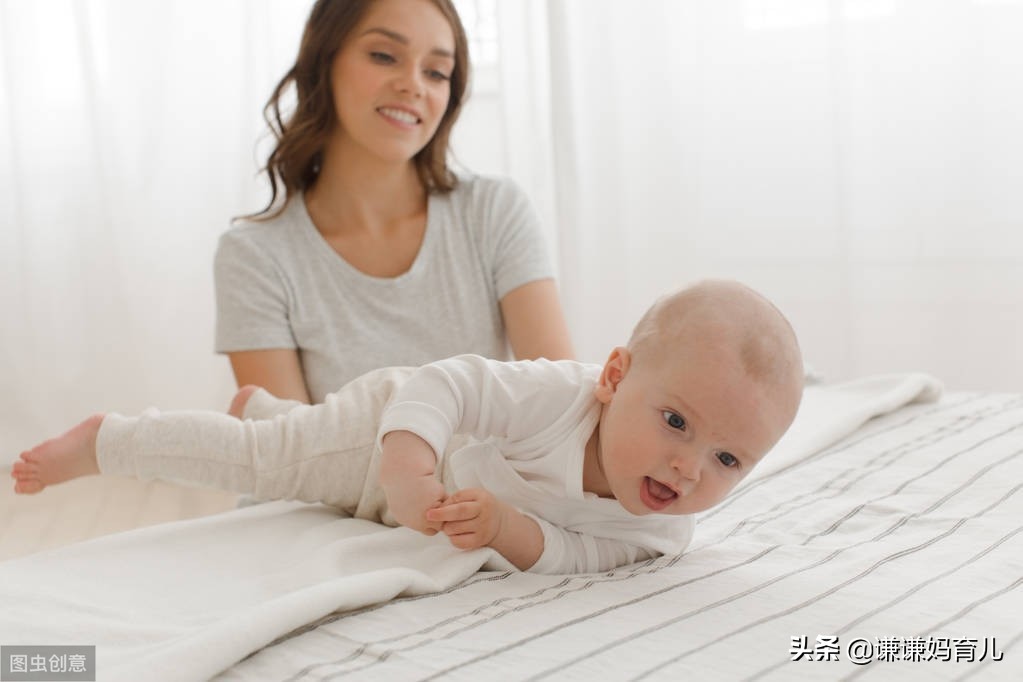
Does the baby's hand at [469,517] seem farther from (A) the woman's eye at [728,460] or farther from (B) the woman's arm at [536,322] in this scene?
(B) the woman's arm at [536,322]

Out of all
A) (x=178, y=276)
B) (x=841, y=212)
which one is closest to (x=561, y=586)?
(x=841, y=212)

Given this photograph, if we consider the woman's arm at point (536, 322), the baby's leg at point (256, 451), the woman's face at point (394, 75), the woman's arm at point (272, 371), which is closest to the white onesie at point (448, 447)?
the baby's leg at point (256, 451)

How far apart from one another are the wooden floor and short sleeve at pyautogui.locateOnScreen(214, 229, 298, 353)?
561mm

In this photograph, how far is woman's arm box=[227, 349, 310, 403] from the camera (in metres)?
1.86

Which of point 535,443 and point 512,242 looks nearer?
point 535,443

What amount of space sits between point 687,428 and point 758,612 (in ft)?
0.62

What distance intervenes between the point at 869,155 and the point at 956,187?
21cm

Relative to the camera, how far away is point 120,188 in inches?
115

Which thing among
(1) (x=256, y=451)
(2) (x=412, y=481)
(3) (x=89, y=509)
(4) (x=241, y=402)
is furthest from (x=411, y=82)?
(3) (x=89, y=509)

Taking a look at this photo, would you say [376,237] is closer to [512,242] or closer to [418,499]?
[512,242]

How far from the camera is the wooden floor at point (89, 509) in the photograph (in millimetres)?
2109

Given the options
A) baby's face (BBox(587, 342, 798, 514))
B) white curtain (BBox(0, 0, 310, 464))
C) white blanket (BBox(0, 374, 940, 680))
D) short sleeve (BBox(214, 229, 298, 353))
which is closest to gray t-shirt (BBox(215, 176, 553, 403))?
short sleeve (BBox(214, 229, 298, 353))

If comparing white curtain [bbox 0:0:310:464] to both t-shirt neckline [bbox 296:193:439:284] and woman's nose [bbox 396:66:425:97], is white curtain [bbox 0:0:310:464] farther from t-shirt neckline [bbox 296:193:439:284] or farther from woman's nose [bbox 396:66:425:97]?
woman's nose [bbox 396:66:425:97]

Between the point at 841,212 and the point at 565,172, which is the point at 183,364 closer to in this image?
the point at 565,172
